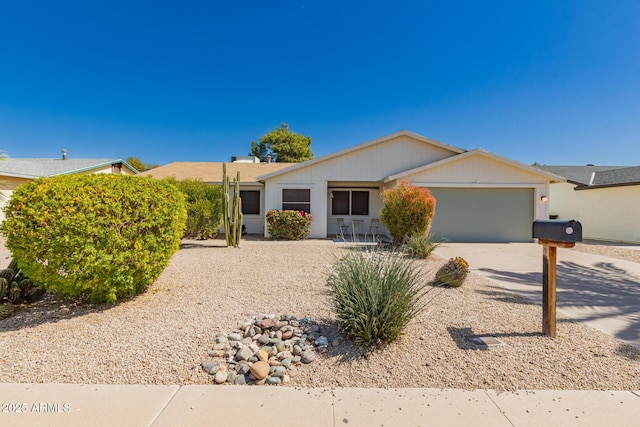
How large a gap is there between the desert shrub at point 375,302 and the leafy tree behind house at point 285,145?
32578mm

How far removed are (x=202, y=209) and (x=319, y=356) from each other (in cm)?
1027

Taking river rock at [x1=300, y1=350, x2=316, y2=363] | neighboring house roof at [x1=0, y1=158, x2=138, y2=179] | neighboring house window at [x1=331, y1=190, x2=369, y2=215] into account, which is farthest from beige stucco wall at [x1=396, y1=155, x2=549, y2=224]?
neighboring house roof at [x1=0, y1=158, x2=138, y2=179]

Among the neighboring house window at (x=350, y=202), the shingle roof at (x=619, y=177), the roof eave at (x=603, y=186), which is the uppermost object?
the shingle roof at (x=619, y=177)

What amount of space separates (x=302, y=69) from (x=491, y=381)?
16344mm

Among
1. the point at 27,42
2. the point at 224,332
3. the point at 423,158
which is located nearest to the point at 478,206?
the point at 423,158

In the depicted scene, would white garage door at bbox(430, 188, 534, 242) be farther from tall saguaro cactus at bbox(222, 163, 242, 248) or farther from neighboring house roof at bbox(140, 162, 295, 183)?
neighboring house roof at bbox(140, 162, 295, 183)

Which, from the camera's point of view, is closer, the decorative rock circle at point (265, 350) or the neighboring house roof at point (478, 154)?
the decorative rock circle at point (265, 350)

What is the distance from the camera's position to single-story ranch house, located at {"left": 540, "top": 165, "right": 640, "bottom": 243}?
1323cm

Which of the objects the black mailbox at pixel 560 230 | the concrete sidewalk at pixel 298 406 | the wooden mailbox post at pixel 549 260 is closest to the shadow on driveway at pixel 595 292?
the wooden mailbox post at pixel 549 260

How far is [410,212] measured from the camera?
9.70 metres

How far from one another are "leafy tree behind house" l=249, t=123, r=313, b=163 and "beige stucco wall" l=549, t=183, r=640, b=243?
85.9ft

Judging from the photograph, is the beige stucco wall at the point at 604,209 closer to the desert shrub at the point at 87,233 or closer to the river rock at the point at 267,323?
the river rock at the point at 267,323

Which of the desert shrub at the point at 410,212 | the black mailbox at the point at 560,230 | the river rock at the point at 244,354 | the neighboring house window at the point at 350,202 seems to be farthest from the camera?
the neighboring house window at the point at 350,202

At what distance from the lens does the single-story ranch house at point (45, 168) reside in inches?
505
